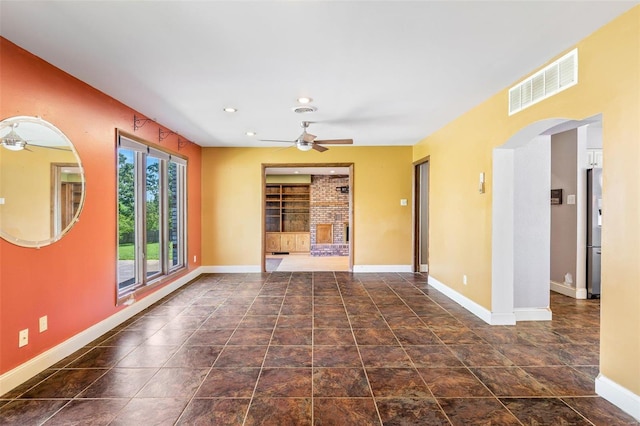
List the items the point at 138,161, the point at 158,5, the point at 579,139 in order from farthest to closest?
the point at 579,139 → the point at 138,161 → the point at 158,5

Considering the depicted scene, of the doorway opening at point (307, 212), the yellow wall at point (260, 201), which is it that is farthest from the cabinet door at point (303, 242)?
the yellow wall at point (260, 201)

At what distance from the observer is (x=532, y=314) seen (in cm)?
370

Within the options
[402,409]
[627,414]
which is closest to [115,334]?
[402,409]

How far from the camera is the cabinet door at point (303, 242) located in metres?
10.2

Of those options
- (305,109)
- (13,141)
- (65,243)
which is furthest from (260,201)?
(13,141)

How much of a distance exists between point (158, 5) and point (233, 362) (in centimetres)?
267

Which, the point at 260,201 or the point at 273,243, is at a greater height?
the point at 260,201

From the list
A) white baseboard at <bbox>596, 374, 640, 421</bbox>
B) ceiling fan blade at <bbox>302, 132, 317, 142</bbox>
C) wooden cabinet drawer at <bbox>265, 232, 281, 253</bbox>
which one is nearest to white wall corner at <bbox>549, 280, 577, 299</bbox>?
white baseboard at <bbox>596, 374, 640, 421</bbox>

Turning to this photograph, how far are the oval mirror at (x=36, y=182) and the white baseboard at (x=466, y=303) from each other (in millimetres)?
4404

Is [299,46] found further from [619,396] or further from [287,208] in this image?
[287,208]

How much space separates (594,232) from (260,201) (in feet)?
18.0

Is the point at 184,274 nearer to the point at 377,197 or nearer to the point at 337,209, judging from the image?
the point at 377,197

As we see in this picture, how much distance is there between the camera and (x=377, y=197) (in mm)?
6430

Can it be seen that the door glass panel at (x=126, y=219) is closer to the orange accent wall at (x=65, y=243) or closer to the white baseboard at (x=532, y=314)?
the orange accent wall at (x=65, y=243)
